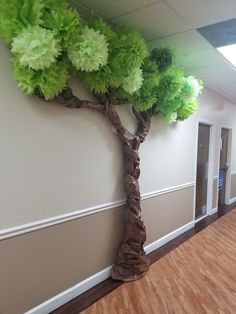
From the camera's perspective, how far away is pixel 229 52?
2883mm

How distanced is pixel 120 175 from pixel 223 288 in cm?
156

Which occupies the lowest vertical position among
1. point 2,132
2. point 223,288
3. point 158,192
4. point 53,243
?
point 223,288

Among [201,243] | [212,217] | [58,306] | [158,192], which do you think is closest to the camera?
[58,306]

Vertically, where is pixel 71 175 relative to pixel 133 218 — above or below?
above

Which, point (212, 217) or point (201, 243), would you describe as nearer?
point (201, 243)

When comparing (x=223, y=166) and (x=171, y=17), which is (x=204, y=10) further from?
(x=223, y=166)

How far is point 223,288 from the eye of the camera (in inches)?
99.3

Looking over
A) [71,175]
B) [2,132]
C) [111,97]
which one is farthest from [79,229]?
[111,97]

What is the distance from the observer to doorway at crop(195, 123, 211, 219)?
4703 millimetres

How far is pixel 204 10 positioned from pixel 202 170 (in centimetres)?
337

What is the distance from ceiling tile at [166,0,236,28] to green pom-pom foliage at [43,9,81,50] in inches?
30.4

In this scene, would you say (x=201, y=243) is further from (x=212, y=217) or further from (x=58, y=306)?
(x=58, y=306)

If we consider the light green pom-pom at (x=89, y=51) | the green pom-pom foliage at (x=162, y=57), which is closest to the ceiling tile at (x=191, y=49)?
the green pom-pom foliage at (x=162, y=57)

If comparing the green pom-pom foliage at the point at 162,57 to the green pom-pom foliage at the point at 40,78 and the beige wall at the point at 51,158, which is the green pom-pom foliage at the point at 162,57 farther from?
the green pom-pom foliage at the point at 40,78
